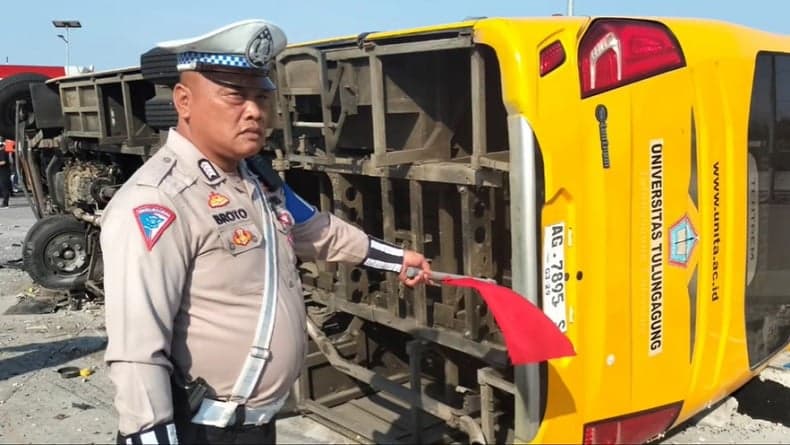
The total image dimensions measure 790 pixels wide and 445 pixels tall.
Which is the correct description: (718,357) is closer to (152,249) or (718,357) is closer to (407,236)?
(407,236)

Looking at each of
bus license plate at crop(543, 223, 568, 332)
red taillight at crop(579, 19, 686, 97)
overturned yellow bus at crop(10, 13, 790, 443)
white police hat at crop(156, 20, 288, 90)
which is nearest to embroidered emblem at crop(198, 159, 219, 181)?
white police hat at crop(156, 20, 288, 90)

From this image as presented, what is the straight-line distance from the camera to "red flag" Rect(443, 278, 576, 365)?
94.5 inches

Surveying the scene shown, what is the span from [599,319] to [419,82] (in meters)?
1.39

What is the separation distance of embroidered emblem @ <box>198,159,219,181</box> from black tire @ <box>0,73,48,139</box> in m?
6.65

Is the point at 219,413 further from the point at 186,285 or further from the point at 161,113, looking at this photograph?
the point at 161,113

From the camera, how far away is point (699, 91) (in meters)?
3.05

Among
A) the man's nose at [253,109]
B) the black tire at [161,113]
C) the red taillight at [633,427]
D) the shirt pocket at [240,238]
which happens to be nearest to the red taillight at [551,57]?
the man's nose at [253,109]

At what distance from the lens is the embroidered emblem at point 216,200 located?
195 centimetres

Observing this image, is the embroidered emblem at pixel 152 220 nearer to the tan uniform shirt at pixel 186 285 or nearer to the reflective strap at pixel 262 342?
the tan uniform shirt at pixel 186 285

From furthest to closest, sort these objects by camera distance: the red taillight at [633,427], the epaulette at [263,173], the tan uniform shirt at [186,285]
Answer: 1. the red taillight at [633,427]
2. the epaulette at [263,173]
3. the tan uniform shirt at [186,285]

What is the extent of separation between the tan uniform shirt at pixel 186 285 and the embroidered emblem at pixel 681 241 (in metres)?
1.61

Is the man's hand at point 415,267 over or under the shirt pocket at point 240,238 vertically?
under

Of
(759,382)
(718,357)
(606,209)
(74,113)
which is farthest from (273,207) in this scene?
(74,113)

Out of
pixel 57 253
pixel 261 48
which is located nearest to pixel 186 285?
pixel 261 48
